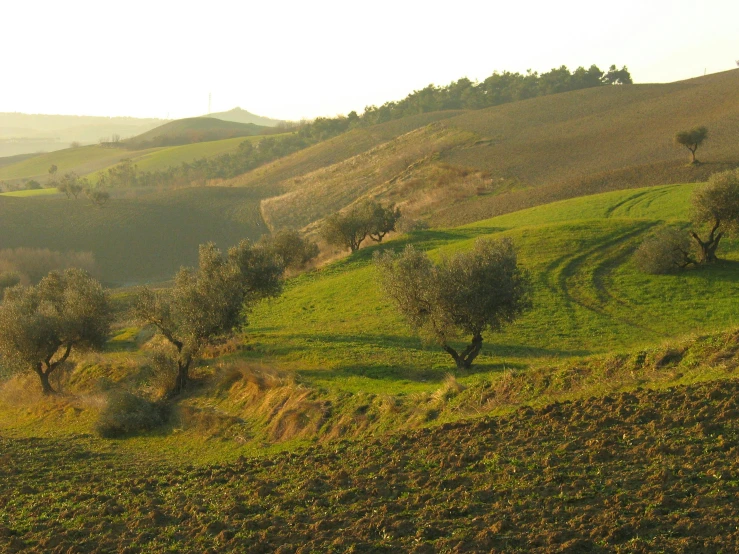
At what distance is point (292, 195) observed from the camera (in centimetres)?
11138

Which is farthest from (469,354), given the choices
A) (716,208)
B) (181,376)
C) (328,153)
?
(328,153)

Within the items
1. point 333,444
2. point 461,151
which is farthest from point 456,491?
point 461,151

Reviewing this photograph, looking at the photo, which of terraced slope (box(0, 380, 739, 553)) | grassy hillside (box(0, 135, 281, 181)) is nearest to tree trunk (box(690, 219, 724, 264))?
terraced slope (box(0, 380, 739, 553))

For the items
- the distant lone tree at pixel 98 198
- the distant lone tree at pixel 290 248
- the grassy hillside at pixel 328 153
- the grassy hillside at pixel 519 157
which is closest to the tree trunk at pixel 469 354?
the distant lone tree at pixel 290 248

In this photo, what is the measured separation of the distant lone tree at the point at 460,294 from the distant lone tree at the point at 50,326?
647 inches

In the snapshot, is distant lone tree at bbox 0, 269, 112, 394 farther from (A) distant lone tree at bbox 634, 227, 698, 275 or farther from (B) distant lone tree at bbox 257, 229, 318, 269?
(A) distant lone tree at bbox 634, 227, 698, 275

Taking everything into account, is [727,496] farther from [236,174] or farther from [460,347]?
[236,174]

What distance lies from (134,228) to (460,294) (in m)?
77.2

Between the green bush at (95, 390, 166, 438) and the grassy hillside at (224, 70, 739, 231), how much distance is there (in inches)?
1836

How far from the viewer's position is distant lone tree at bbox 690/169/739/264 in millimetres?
42312

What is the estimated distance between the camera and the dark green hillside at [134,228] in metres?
88.0

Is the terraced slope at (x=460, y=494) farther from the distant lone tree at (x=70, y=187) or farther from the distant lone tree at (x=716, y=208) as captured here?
the distant lone tree at (x=70, y=187)

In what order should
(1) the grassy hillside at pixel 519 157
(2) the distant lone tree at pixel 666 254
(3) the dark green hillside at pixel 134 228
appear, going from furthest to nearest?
(3) the dark green hillside at pixel 134 228 < (1) the grassy hillside at pixel 519 157 < (2) the distant lone tree at pixel 666 254

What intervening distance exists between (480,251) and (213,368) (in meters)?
14.1
